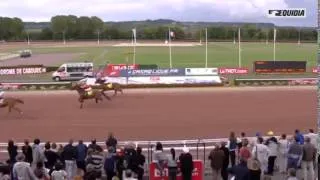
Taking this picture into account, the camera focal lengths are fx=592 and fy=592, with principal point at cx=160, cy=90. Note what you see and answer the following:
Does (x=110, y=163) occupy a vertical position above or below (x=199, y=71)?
below

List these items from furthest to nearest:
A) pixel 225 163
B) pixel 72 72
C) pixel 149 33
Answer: pixel 149 33 < pixel 72 72 < pixel 225 163

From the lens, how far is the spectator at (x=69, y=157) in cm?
1477

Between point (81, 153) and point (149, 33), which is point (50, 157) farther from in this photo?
point (149, 33)

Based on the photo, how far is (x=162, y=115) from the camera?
1139 inches

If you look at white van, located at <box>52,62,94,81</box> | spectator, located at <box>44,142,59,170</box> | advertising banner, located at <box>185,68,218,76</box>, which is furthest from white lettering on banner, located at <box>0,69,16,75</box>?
spectator, located at <box>44,142,59,170</box>

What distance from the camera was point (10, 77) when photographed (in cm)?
5153

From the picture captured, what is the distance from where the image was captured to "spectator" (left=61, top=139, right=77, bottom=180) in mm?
14773

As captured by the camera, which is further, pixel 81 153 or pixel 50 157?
pixel 81 153

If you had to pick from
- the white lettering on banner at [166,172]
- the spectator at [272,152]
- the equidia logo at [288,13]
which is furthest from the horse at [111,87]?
the equidia logo at [288,13]

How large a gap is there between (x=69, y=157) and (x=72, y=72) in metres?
34.6

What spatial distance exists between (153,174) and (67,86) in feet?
91.2

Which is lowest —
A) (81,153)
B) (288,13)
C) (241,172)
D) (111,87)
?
(81,153)

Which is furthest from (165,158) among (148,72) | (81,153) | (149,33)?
(149,33)

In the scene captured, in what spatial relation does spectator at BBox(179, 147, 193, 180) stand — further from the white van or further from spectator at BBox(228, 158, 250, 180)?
the white van
